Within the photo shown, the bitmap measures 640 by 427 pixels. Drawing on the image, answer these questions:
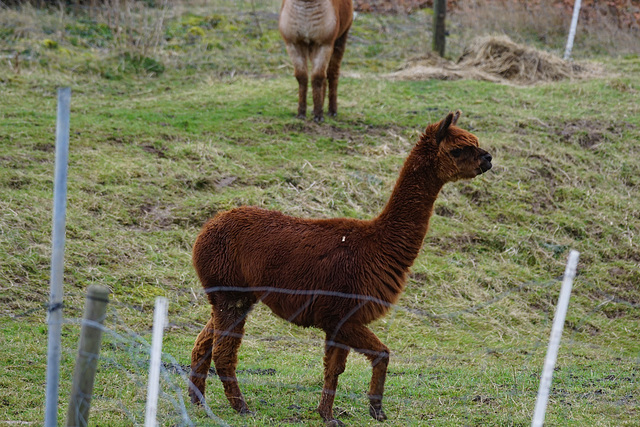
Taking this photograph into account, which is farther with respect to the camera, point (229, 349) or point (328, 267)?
point (229, 349)

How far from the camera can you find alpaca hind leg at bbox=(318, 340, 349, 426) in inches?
176

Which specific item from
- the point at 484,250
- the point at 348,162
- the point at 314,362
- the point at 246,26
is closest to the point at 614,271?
the point at 484,250

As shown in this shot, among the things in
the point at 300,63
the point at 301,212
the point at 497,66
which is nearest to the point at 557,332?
the point at 301,212

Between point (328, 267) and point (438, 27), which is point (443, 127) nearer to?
point (328, 267)

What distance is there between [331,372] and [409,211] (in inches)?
44.6

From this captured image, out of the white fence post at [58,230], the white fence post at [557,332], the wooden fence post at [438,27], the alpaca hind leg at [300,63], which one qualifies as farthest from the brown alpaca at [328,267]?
the wooden fence post at [438,27]

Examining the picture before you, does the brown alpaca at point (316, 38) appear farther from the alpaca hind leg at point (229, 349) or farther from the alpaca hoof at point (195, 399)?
the alpaca hoof at point (195, 399)

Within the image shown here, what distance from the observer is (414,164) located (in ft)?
15.8

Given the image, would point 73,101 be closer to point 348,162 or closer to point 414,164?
point 348,162

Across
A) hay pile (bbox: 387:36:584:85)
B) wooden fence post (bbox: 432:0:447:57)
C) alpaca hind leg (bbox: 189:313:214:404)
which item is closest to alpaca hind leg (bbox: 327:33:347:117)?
hay pile (bbox: 387:36:584:85)

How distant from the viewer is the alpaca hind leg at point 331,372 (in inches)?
176

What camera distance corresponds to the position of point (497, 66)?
13.7 m

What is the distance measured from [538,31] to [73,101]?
36.2 feet

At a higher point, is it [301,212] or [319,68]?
[319,68]
